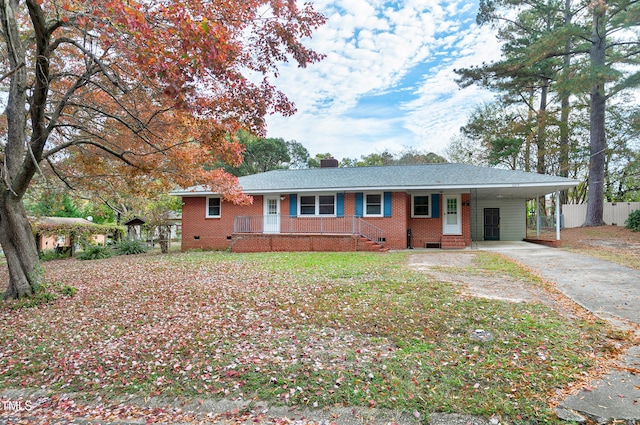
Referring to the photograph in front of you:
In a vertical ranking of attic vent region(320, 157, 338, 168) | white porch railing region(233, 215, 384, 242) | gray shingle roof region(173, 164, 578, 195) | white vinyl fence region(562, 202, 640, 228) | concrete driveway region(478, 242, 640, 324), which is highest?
attic vent region(320, 157, 338, 168)

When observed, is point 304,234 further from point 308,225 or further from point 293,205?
point 293,205

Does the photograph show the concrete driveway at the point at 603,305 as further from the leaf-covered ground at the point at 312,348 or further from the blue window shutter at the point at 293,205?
the blue window shutter at the point at 293,205

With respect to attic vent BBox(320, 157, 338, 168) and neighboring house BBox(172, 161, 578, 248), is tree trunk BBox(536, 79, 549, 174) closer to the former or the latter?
neighboring house BBox(172, 161, 578, 248)

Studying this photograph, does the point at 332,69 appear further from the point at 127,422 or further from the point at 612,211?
the point at 612,211

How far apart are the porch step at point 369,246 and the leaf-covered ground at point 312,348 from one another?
695 centimetres

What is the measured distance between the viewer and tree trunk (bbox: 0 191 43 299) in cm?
676

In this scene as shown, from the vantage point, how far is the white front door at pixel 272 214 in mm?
16375

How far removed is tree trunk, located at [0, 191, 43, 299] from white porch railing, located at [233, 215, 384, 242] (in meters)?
9.32

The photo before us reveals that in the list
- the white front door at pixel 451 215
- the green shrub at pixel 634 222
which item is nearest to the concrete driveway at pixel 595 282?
the white front door at pixel 451 215

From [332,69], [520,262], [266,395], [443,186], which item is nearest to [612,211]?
[443,186]

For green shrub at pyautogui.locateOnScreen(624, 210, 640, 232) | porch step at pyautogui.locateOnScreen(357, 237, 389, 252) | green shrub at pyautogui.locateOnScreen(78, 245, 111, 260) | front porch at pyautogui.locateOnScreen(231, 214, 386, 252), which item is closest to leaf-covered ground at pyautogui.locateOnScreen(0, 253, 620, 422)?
porch step at pyautogui.locateOnScreen(357, 237, 389, 252)

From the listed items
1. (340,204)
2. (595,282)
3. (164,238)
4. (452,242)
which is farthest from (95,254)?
(595,282)

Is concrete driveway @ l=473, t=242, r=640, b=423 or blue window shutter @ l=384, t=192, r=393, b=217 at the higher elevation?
blue window shutter @ l=384, t=192, r=393, b=217

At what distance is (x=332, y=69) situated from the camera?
13031mm
